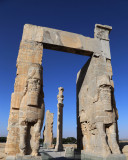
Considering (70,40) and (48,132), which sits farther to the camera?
(48,132)

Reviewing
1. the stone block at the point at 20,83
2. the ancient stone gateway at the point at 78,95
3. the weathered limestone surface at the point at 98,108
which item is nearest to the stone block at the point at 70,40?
the ancient stone gateway at the point at 78,95

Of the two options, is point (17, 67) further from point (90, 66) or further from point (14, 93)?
point (90, 66)

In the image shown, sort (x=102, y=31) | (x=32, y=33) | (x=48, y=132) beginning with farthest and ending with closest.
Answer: (x=48, y=132)
(x=102, y=31)
(x=32, y=33)

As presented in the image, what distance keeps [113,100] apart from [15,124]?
3.67m

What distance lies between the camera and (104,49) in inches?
279

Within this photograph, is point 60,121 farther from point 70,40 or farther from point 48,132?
point 70,40

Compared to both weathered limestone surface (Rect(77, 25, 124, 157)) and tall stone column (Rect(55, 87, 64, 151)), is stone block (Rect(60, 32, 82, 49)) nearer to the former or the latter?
weathered limestone surface (Rect(77, 25, 124, 157))

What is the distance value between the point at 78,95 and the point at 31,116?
358 centimetres

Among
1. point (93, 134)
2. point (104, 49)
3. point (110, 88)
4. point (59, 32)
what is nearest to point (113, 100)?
point (110, 88)

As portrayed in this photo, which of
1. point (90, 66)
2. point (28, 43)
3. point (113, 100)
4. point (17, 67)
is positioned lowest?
point (113, 100)

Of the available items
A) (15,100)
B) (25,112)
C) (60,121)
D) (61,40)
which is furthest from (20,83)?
(60,121)

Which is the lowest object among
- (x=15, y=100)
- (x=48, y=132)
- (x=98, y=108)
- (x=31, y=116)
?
(x=48, y=132)

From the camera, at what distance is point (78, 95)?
25.2ft

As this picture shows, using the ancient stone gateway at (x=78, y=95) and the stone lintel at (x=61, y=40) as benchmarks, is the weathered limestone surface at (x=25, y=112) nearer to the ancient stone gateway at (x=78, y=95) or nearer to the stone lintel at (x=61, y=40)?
the ancient stone gateway at (x=78, y=95)
